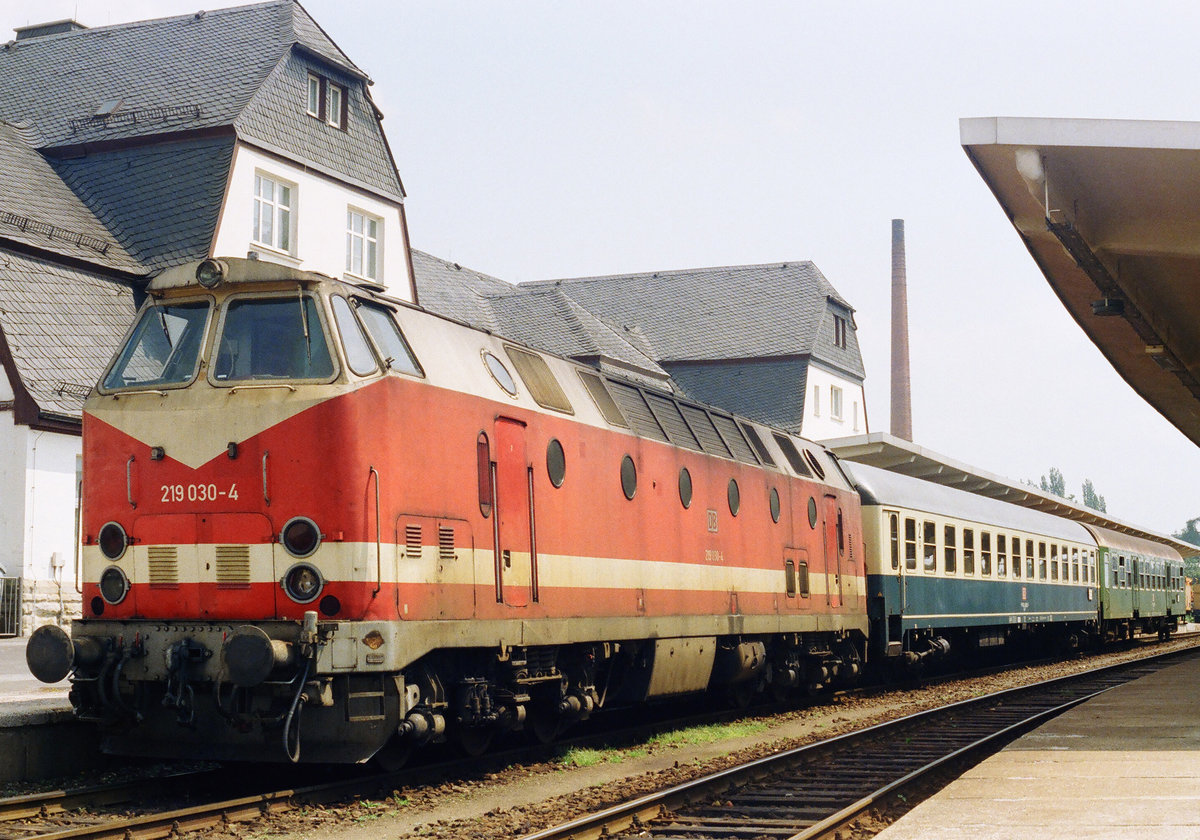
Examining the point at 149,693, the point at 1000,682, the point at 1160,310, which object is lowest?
the point at 1000,682

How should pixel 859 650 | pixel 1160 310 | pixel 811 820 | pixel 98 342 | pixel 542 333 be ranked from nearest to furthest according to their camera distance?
pixel 811 820
pixel 1160 310
pixel 859 650
pixel 98 342
pixel 542 333

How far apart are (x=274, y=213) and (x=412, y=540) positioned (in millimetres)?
19333

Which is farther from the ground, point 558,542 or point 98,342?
point 98,342

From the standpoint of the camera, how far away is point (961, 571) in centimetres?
2527

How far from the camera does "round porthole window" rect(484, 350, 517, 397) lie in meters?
11.5

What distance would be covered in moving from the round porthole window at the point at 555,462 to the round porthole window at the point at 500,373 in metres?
0.61

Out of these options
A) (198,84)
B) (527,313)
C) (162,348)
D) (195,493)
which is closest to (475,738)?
(195,493)

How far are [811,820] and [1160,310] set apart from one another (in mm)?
12161

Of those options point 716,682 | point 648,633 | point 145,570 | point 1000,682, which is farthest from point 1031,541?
point 145,570

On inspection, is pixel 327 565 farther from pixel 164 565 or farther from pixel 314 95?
pixel 314 95

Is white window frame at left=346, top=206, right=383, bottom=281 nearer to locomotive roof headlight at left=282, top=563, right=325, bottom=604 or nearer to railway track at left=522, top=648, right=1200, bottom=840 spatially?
railway track at left=522, top=648, right=1200, bottom=840

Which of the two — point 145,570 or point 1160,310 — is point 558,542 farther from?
point 1160,310

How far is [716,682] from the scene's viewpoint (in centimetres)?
1606

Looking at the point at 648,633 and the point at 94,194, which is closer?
the point at 648,633
